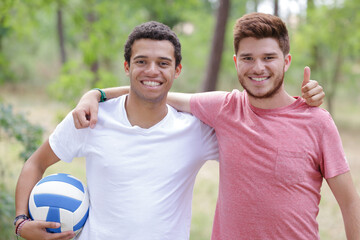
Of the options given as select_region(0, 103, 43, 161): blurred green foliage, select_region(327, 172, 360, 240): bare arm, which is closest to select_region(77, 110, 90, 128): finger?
A: select_region(327, 172, 360, 240): bare arm

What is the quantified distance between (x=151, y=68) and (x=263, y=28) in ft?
2.34

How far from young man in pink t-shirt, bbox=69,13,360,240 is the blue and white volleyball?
467 mm

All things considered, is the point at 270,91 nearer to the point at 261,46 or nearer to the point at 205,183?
the point at 261,46

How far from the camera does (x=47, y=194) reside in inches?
94.4

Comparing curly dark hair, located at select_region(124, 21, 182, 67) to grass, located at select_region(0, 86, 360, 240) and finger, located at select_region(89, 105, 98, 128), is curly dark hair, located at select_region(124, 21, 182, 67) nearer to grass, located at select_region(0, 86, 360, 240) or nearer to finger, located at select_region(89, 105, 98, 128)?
finger, located at select_region(89, 105, 98, 128)

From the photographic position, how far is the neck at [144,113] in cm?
251

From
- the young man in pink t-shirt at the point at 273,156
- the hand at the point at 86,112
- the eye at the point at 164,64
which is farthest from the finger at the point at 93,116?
the young man in pink t-shirt at the point at 273,156

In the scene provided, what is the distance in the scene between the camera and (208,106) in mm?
2645

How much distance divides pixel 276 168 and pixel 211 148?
0.53 m

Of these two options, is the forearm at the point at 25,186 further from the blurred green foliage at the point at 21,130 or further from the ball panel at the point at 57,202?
the blurred green foliage at the point at 21,130

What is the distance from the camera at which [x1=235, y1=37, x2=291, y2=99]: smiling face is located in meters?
2.35

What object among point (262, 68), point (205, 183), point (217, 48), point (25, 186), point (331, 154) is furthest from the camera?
point (217, 48)

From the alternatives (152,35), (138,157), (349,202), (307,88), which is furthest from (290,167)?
(152,35)

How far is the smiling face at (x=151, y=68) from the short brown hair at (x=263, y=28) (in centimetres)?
46
